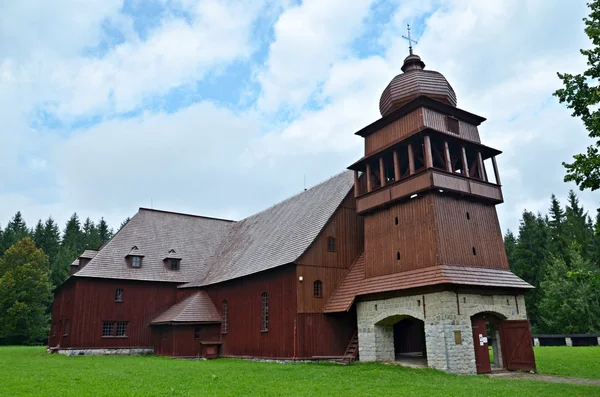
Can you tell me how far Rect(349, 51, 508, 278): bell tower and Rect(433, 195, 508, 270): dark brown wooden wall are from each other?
0.15 feet

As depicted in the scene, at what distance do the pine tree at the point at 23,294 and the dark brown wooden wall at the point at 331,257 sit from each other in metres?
39.2

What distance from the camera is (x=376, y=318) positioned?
916 inches

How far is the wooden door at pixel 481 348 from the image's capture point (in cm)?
2006

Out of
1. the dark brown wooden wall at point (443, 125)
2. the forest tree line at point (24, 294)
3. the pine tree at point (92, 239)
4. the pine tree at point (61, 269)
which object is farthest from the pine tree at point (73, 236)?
the dark brown wooden wall at point (443, 125)

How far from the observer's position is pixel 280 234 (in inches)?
1228

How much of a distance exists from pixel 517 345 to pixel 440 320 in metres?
4.04

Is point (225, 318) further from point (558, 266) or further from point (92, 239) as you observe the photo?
point (92, 239)

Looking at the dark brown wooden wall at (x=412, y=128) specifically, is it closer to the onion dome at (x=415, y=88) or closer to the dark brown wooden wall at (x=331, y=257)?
the onion dome at (x=415, y=88)

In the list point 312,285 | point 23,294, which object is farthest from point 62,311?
point 312,285

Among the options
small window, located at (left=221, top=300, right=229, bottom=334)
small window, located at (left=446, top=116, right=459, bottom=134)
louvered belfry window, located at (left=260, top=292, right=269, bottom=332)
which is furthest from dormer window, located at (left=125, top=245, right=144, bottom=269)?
small window, located at (left=446, top=116, right=459, bottom=134)

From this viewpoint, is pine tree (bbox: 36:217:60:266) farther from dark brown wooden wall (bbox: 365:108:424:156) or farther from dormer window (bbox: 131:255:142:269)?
dark brown wooden wall (bbox: 365:108:424:156)

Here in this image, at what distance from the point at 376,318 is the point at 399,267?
8.84 feet

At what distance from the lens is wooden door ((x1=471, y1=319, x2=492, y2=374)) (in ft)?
65.8

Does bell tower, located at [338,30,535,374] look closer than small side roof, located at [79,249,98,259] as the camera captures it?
Yes
